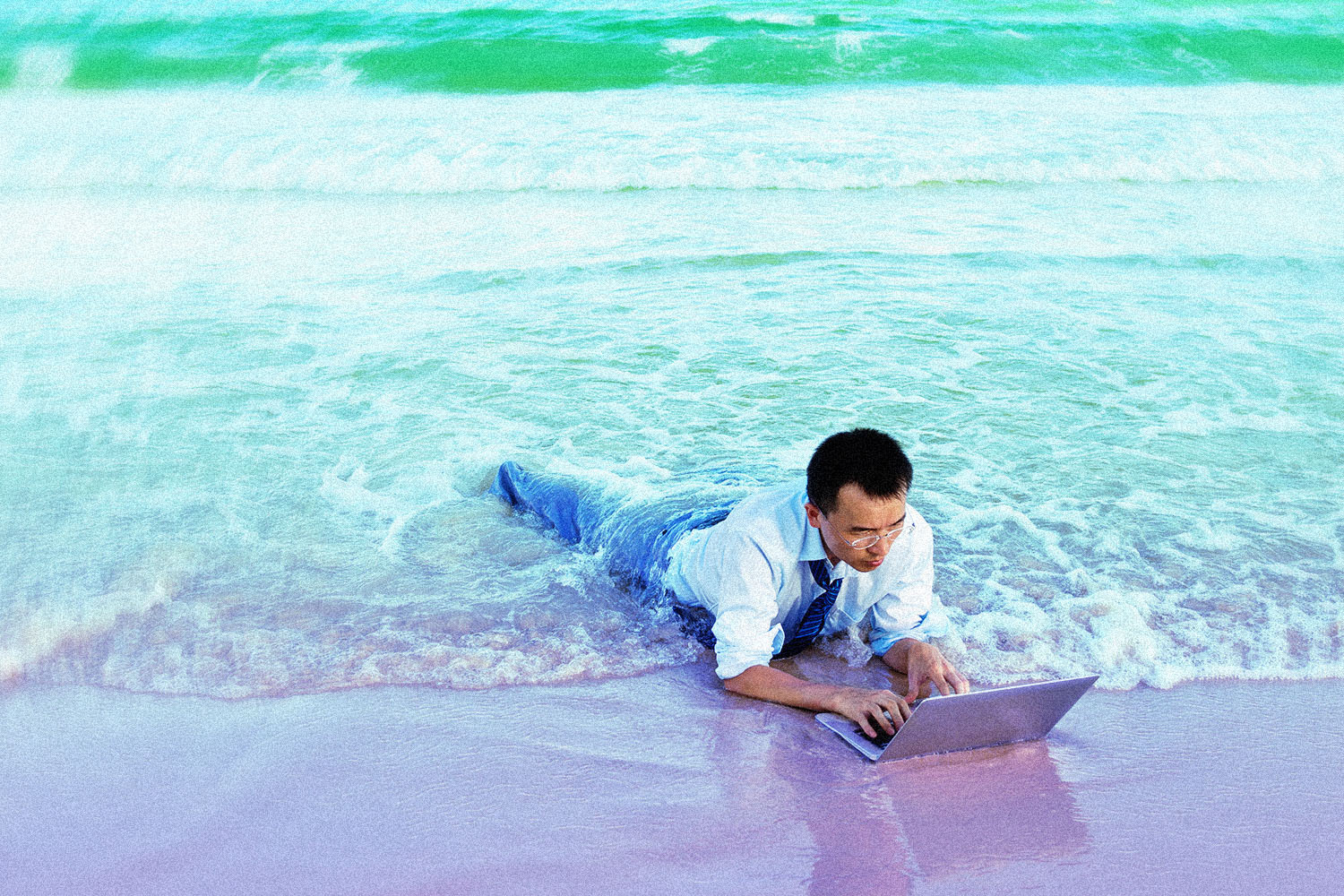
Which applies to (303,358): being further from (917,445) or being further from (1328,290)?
(1328,290)

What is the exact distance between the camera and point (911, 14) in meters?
22.1

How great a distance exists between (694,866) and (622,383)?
14.2 feet

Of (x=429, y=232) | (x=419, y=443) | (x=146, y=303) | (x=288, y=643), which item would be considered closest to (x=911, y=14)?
(x=429, y=232)

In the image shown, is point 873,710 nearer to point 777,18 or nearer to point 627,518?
point 627,518

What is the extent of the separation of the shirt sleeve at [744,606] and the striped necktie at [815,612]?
15 centimetres

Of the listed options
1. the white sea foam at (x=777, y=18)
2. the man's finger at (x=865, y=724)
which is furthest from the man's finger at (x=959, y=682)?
the white sea foam at (x=777, y=18)

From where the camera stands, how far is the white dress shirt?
3.39 m

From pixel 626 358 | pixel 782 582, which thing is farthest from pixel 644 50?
pixel 782 582

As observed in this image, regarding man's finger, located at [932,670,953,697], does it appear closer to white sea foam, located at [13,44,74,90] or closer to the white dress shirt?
the white dress shirt

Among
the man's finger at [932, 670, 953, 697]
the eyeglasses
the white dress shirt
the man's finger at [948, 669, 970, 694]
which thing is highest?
the eyeglasses

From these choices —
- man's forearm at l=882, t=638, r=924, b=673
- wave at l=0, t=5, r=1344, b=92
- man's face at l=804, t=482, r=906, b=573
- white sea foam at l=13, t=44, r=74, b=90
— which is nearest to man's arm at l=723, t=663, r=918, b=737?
man's forearm at l=882, t=638, r=924, b=673

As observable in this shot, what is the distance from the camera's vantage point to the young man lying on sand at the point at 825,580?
3127mm

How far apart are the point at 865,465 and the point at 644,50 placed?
18.1 m

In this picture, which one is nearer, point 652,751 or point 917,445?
point 652,751
